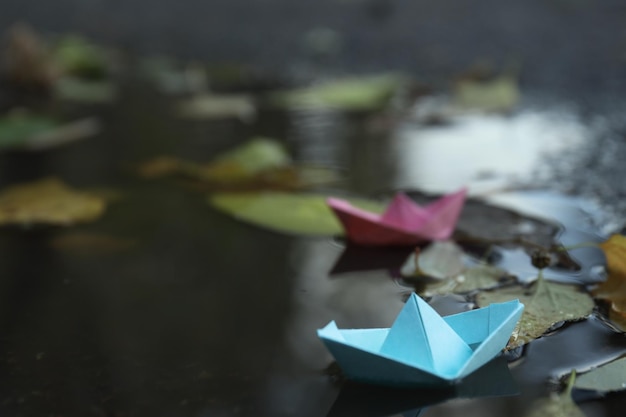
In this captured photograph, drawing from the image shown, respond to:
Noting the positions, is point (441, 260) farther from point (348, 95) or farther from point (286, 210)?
point (348, 95)

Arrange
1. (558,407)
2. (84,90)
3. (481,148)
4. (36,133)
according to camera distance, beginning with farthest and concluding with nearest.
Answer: (84,90), (36,133), (481,148), (558,407)

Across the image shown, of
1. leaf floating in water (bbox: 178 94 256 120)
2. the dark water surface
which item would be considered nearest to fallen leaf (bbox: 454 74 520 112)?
the dark water surface

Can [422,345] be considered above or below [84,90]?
above

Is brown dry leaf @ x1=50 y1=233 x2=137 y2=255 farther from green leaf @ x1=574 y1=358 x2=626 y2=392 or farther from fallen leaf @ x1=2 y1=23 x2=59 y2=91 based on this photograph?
fallen leaf @ x1=2 y1=23 x2=59 y2=91

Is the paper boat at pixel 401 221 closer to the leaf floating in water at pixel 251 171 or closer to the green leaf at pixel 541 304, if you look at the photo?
the green leaf at pixel 541 304

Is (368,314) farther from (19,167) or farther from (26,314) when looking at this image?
(19,167)

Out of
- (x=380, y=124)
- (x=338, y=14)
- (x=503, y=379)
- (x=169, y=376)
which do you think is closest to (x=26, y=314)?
(x=169, y=376)

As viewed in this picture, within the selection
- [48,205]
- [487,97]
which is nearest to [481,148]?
[487,97]

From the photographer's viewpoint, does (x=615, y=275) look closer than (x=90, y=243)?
Yes
